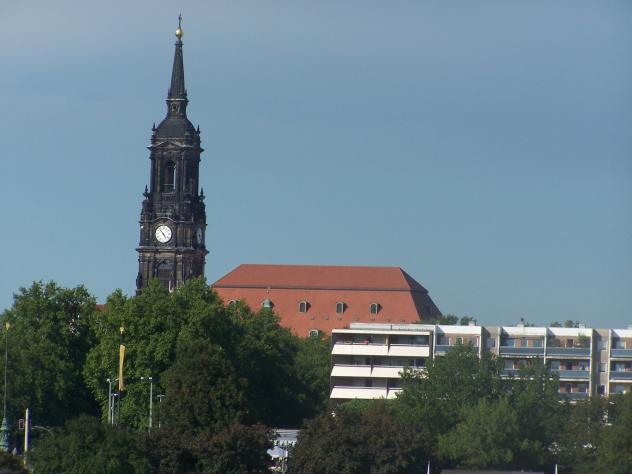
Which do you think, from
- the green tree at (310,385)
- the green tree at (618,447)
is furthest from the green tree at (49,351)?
the green tree at (618,447)

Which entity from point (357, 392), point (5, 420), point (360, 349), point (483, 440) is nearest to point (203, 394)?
point (5, 420)

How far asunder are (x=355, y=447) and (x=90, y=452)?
22.3m

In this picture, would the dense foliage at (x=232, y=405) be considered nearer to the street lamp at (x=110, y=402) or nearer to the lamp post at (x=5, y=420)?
the street lamp at (x=110, y=402)

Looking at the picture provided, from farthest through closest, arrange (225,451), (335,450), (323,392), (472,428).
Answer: (323,392) < (472,428) < (335,450) < (225,451)

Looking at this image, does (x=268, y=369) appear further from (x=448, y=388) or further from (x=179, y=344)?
(x=179, y=344)

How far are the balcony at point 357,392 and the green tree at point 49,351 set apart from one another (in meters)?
30.4

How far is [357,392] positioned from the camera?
192750 millimetres

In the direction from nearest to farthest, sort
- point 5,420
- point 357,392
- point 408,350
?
point 5,420 < point 357,392 < point 408,350

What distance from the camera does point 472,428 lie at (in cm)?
14838

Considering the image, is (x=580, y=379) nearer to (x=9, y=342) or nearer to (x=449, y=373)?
(x=449, y=373)

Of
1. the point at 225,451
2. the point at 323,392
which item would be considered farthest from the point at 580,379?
the point at 225,451

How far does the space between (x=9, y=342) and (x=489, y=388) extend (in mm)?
34734

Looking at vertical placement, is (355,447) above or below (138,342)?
below

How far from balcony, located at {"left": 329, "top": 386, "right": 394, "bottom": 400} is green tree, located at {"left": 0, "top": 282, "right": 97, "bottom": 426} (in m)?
30.4
